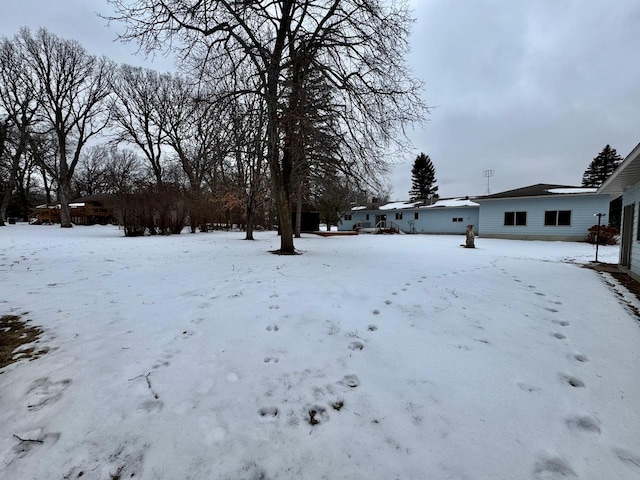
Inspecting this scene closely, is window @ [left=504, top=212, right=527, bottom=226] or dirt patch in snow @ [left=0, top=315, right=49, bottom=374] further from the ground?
window @ [left=504, top=212, right=527, bottom=226]

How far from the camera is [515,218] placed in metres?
19.7

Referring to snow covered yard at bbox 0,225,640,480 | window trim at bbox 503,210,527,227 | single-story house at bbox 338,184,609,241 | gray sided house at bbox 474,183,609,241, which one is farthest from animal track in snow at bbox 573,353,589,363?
window trim at bbox 503,210,527,227

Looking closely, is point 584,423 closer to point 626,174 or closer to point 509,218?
point 626,174

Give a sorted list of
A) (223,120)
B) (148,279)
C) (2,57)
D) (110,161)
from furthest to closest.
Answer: (110,161)
(2,57)
(223,120)
(148,279)

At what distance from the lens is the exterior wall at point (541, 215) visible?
17.1 meters

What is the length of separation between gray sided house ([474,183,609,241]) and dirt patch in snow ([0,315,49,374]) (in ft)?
74.2

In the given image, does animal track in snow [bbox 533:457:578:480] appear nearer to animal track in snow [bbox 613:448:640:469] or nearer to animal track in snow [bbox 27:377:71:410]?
animal track in snow [bbox 613:448:640:469]

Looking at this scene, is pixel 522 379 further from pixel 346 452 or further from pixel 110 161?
pixel 110 161

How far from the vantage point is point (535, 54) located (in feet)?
43.7

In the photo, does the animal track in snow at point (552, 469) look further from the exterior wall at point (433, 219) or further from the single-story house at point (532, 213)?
the exterior wall at point (433, 219)

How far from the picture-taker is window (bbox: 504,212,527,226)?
63.4 ft

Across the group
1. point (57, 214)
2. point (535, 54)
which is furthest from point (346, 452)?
point (57, 214)

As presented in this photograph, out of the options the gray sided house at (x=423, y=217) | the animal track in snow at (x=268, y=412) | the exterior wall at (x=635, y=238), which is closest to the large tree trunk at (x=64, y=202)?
the gray sided house at (x=423, y=217)

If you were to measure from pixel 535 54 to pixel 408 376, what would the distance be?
1764cm
